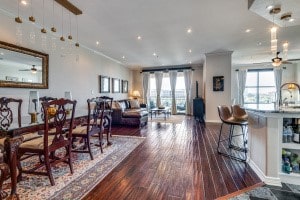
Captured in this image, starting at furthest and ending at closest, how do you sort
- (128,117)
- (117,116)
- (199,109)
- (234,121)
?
(199,109)
(117,116)
(128,117)
(234,121)

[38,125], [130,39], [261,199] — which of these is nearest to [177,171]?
[261,199]

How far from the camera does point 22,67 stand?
3693mm

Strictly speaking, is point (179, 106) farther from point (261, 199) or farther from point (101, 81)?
point (261, 199)

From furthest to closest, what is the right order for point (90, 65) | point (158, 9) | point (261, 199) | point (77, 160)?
point (90, 65) → point (158, 9) → point (77, 160) → point (261, 199)

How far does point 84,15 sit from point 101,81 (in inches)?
137

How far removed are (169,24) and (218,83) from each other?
3.91 m

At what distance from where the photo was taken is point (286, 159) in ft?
7.32

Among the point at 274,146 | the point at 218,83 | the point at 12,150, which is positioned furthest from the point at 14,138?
the point at 218,83

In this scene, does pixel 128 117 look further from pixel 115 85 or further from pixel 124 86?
pixel 124 86

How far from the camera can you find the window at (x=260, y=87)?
31.3ft

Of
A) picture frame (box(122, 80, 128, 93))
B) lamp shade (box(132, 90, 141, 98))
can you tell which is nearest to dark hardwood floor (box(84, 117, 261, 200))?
picture frame (box(122, 80, 128, 93))

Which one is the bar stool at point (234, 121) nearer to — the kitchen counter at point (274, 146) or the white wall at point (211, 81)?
the kitchen counter at point (274, 146)

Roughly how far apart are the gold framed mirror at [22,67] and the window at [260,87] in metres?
10.2

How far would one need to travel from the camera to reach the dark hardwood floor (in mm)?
1943
